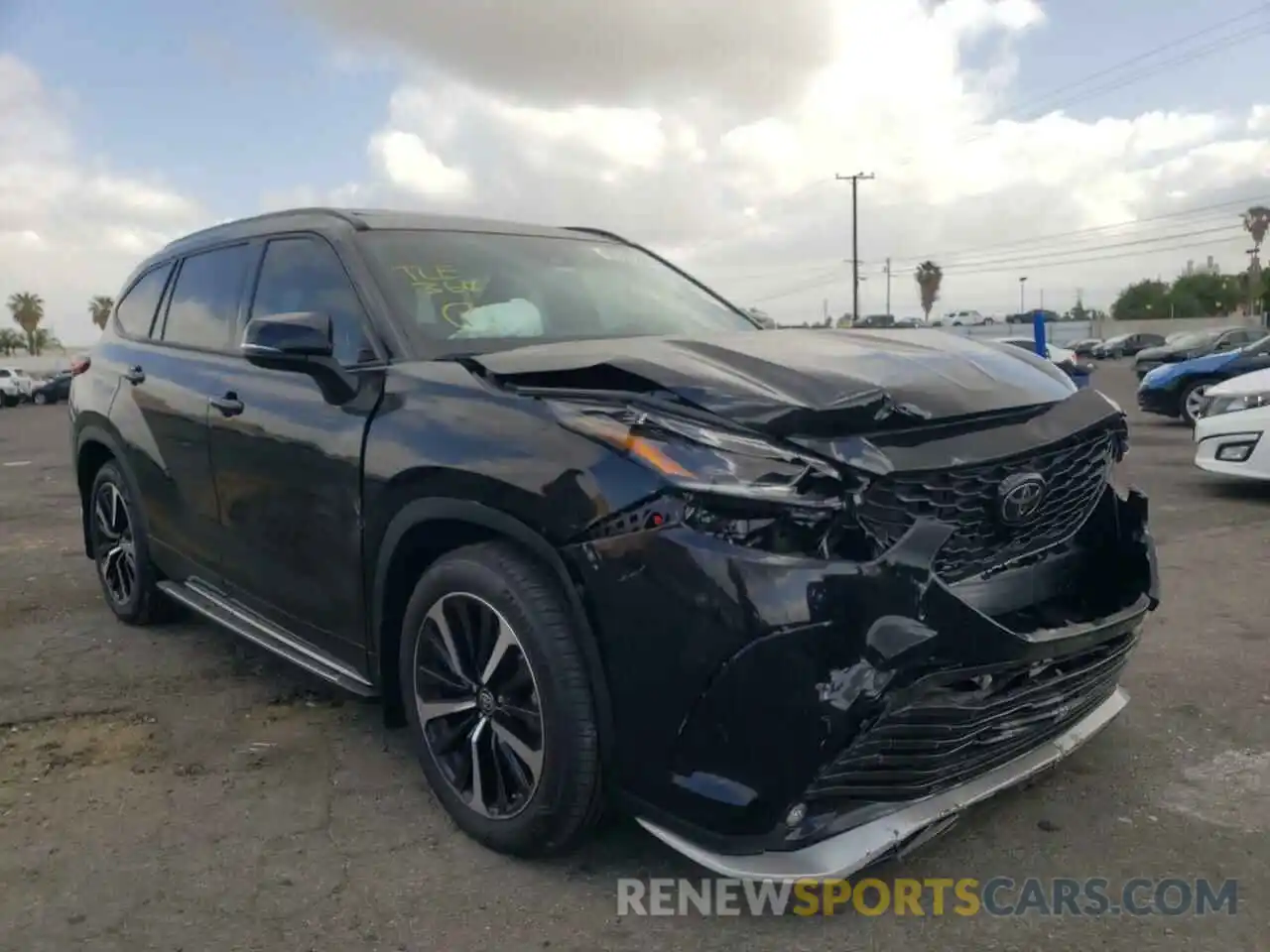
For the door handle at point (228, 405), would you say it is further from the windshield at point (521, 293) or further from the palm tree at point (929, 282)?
the palm tree at point (929, 282)

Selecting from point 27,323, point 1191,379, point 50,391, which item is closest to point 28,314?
point 27,323

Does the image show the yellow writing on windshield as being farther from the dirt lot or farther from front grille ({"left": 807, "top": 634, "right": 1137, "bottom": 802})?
front grille ({"left": 807, "top": 634, "right": 1137, "bottom": 802})

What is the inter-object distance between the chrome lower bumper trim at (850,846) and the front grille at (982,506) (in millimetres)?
504

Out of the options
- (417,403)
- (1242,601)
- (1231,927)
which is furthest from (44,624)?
(1242,601)

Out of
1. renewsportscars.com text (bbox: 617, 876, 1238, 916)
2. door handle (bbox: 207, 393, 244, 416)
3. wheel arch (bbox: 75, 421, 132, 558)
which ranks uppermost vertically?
door handle (bbox: 207, 393, 244, 416)

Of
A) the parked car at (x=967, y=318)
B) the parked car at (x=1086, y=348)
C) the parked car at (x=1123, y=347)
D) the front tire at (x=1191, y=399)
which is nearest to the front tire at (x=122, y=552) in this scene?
the front tire at (x=1191, y=399)

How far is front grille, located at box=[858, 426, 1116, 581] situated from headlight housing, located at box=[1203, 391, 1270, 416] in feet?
19.4

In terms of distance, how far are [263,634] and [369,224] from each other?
1474 millimetres

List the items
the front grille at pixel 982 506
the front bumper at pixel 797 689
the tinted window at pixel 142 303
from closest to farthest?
the front bumper at pixel 797 689 < the front grille at pixel 982 506 < the tinted window at pixel 142 303

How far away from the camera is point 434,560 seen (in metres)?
2.88

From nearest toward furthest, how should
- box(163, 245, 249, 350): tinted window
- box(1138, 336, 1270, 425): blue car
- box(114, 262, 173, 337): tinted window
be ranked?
box(163, 245, 249, 350): tinted window < box(114, 262, 173, 337): tinted window < box(1138, 336, 1270, 425): blue car

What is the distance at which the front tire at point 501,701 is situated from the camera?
2.41 meters

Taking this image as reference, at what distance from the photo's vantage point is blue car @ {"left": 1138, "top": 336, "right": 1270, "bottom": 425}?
13.2 m

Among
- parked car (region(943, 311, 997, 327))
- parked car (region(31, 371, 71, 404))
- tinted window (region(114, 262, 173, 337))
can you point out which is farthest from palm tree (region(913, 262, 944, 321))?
tinted window (region(114, 262, 173, 337))
